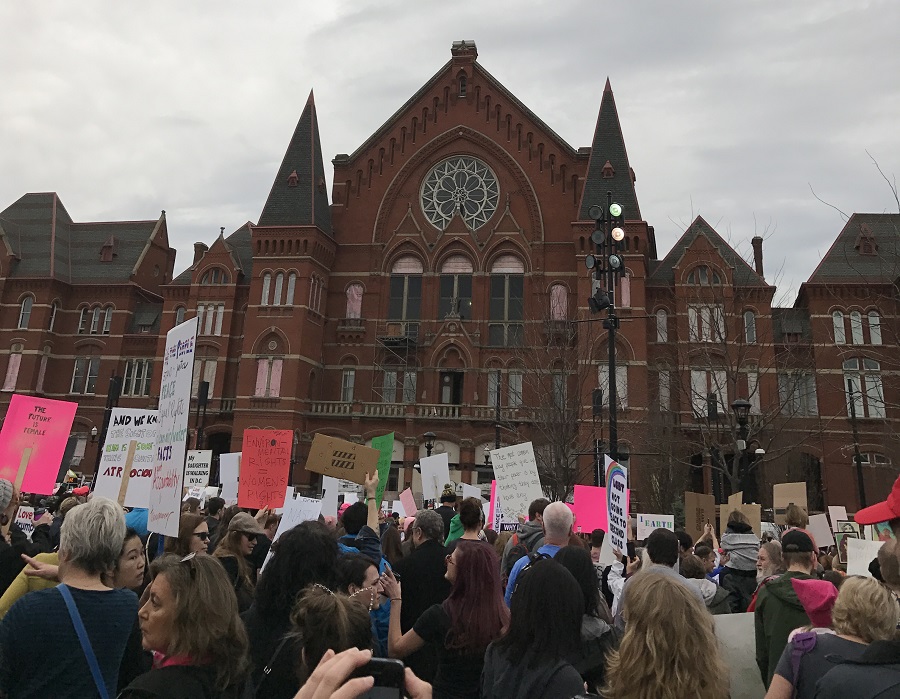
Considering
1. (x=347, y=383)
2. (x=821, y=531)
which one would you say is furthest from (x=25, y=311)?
(x=821, y=531)

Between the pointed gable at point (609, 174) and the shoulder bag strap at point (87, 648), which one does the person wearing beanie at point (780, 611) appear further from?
the pointed gable at point (609, 174)

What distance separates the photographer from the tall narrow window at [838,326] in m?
40.2

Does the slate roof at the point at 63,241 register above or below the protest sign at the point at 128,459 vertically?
above

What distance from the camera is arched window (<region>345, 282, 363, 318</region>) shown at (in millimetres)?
44688

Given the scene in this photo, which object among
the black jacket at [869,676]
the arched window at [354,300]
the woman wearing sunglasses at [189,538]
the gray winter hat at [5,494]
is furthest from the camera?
the arched window at [354,300]

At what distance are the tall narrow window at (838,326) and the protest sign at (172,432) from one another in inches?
1652

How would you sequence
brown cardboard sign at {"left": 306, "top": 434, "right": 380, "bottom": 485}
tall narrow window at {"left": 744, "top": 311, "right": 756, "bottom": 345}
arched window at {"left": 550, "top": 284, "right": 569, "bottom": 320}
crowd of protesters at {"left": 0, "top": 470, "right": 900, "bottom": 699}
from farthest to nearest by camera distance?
arched window at {"left": 550, "top": 284, "right": 569, "bottom": 320}
tall narrow window at {"left": 744, "top": 311, "right": 756, "bottom": 345}
brown cardboard sign at {"left": 306, "top": 434, "right": 380, "bottom": 485}
crowd of protesters at {"left": 0, "top": 470, "right": 900, "bottom": 699}

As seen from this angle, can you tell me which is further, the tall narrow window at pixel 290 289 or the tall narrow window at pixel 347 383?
the tall narrow window at pixel 347 383

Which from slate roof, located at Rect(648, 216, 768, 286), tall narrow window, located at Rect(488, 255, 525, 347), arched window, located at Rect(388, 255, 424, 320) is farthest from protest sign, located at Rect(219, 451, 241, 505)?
slate roof, located at Rect(648, 216, 768, 286)

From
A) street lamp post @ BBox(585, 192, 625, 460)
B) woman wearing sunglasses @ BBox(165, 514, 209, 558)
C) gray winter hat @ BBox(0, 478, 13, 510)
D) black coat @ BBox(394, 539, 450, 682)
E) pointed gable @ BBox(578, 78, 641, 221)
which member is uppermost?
pointed gable @ BBox(578, 78, 641, 221)

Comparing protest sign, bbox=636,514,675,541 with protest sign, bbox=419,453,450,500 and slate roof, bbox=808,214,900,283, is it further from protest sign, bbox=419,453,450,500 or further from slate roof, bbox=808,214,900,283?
slate roof, bbox=808,214,900,283

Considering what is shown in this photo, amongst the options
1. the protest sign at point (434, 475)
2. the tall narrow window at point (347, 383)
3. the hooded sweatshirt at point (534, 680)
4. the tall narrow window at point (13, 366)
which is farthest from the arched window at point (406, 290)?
the hooded sweatshirt at point (534, 680)

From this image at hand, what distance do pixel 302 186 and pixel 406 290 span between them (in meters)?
9.52

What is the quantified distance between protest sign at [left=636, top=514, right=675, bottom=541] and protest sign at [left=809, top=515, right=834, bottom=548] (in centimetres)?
229
